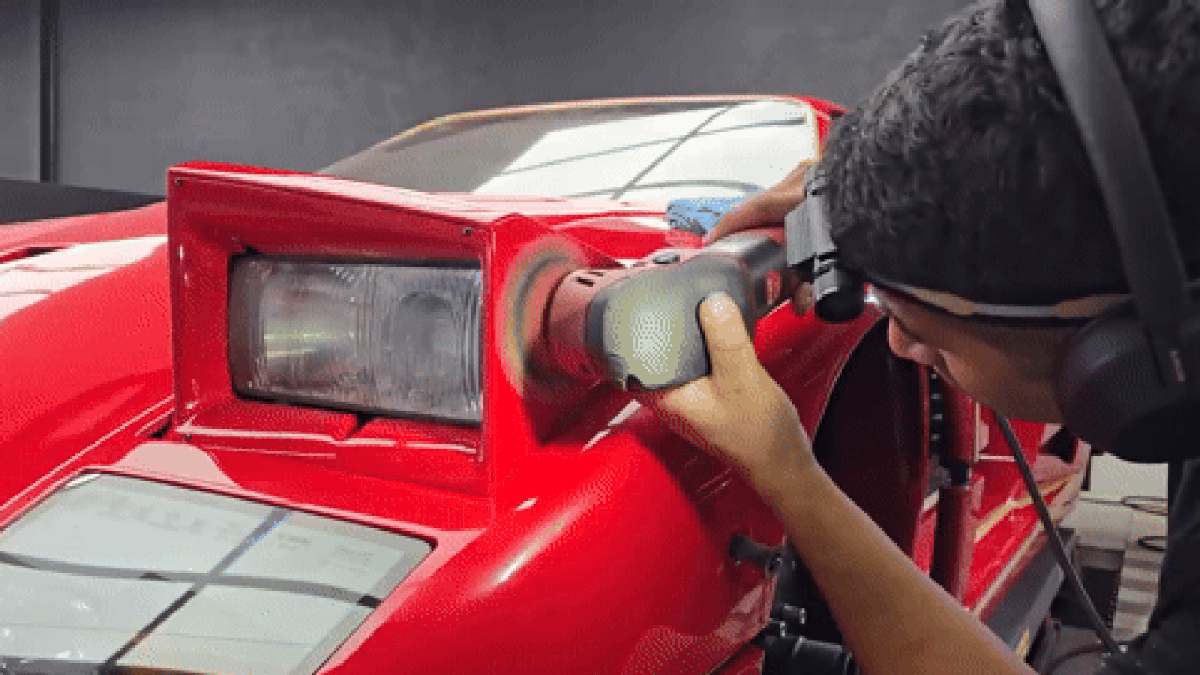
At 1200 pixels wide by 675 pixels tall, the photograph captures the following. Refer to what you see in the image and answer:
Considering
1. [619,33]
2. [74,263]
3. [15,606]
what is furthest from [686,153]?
[619,33]

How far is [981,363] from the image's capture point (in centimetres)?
72

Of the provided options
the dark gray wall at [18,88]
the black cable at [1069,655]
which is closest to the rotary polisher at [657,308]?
the black cable at [1069,655]

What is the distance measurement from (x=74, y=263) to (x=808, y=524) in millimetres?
863

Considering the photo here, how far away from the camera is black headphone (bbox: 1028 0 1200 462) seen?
56cm

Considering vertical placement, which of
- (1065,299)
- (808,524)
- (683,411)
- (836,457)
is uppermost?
(1065,299)

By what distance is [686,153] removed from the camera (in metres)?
1.70

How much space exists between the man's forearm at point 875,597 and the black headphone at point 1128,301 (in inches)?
11.0

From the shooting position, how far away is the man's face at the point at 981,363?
699 millimetres

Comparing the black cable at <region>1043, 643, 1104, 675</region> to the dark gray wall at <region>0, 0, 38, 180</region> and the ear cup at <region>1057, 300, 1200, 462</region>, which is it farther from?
the dark gray wall at <region>0, 0, 38, 180</region>

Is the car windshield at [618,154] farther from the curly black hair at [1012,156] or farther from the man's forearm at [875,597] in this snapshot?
the curly black hair at [1012,156]

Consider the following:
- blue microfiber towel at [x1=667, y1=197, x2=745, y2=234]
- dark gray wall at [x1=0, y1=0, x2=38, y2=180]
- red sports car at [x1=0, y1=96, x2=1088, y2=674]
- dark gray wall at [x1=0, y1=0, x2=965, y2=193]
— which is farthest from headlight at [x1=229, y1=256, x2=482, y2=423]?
dark gray wall at [x1=0, y1=0, x2=38, y2=180]

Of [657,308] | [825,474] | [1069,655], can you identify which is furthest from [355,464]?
[1069,655]

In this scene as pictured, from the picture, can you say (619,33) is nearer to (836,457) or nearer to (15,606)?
(836,457)

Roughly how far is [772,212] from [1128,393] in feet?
1.35
